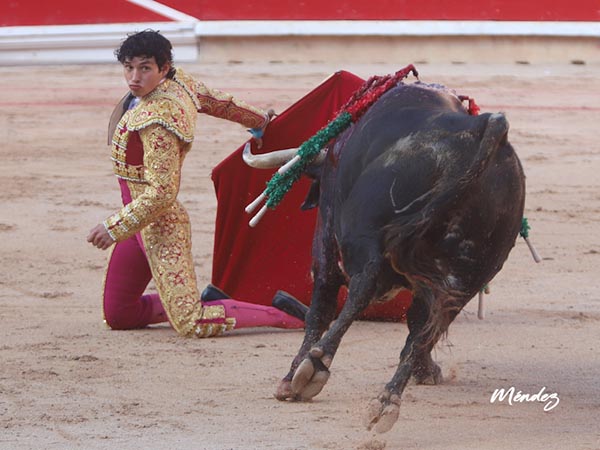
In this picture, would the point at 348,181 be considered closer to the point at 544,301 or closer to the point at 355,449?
the point at 355,449

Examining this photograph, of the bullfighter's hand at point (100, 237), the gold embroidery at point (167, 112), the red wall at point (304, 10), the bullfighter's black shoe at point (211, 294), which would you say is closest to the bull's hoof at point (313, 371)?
the bullfighter's hand at point (100, 237)

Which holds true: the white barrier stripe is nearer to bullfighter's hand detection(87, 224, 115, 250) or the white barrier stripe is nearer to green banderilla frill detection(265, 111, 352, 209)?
bullfighter's hand detection(87, 224, 115, 250)

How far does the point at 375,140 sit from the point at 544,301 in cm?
186

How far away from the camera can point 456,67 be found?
33.8 ft

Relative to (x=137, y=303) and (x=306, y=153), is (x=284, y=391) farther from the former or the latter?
(x=137, y=303)

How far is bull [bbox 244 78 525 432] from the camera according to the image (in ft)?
9.33

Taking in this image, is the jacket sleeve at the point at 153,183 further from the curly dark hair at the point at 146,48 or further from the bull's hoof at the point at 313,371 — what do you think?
the bull's hoof at the point at 313,371

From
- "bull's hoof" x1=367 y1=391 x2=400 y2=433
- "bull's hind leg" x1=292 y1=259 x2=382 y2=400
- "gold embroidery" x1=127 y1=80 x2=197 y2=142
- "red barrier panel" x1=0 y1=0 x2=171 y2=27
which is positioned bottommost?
"red barrier panel" x1=0 y1=0 x2=171 y2=27

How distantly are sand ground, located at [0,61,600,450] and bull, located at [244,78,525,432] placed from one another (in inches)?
9.3

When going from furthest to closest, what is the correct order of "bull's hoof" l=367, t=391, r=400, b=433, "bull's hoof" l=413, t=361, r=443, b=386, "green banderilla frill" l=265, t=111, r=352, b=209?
"bull's hoof" l=413, t=361, r=443, b=386 → "green banderilla frill" l=265, t=111, r=352, b=209 → "bull's hoof" l=367, t=391, r=400, b=433

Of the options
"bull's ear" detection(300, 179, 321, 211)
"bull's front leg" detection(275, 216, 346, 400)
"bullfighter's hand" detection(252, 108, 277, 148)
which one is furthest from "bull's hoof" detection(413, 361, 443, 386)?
"bullfighter's hand" detection(252, 108, 277, 148)

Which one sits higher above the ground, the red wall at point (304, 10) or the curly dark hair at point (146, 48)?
the curly dark hair at point (146, 48)

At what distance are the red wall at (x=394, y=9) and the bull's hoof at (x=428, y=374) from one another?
7340 millimetres

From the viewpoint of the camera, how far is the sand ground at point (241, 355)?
10.0ft
